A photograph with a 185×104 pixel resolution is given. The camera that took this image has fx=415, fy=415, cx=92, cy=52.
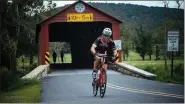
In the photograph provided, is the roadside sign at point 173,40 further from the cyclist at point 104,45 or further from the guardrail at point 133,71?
the cyclist at point 104,45

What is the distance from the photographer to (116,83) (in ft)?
42.5

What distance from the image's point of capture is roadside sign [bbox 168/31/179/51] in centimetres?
1174

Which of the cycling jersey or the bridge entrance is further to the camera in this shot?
the bridge entrance

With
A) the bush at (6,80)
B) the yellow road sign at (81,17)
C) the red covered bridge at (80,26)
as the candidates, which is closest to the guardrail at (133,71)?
the red covered bridge at (80,26)

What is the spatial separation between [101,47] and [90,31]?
11.7 m

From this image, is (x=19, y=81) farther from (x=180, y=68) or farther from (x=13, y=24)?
(x=13, y=24)

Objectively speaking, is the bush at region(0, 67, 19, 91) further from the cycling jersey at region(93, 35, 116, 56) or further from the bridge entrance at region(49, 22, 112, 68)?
the bridge entrance at region(49, 22, 112, 68)

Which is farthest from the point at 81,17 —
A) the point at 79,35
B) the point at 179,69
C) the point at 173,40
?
the point at 173,40

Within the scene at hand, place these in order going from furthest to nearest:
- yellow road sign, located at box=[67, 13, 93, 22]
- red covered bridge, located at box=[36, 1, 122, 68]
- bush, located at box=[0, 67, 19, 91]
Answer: red covered bridge, located at box=[36, 1, 122, 68] < yellow road sign, located at box=[67, 13, 93, 22] < bush, located at box=[0, 67, 19, 91]

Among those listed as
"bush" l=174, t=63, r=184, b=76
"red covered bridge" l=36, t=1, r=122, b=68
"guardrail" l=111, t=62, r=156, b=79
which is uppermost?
"red covered bridge" l=36, t=1, r=122, b=68

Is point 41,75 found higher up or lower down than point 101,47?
lower down

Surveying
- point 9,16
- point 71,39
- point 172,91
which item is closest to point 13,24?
point 9,16

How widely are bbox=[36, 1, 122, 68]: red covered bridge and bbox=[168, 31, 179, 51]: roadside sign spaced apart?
5.51 metres

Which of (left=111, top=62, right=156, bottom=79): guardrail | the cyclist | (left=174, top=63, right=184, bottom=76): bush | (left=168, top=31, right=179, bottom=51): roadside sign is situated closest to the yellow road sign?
(left=111, top=62, right=156, bottom=79): guardrail
